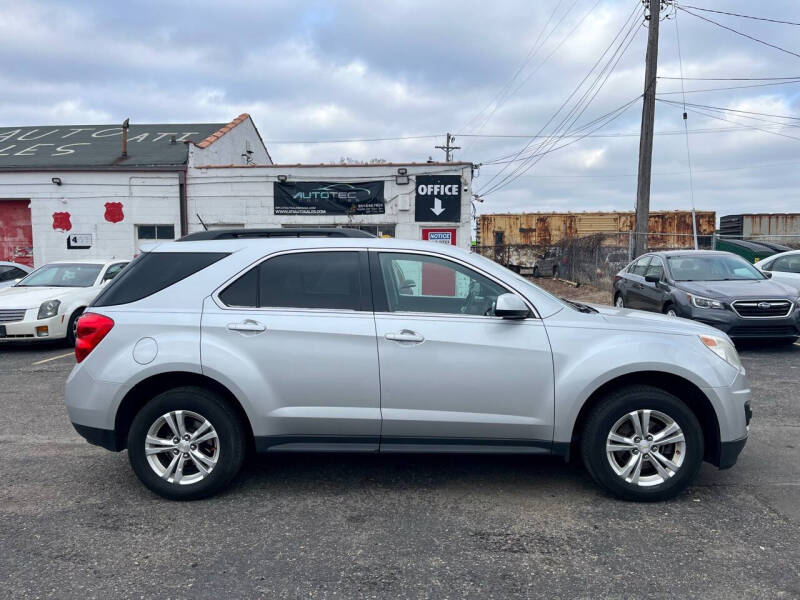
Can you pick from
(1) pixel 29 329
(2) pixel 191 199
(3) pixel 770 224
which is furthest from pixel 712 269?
(3) pixel 770 224

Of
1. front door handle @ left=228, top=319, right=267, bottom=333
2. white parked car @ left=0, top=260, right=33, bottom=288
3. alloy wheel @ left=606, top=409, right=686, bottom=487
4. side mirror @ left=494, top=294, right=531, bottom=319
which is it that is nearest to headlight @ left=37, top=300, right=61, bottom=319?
white parked car @ left=0, top=260, right=33, bottom=288

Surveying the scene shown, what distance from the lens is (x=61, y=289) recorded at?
411 inches

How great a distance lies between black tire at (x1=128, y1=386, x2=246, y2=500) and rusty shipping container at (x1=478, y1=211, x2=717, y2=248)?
91.4 ft

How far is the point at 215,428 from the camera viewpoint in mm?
3902

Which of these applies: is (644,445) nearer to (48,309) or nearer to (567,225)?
(48,309)

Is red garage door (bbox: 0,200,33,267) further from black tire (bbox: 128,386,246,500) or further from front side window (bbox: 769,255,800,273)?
front side window (bbox: 769,255,800,273)

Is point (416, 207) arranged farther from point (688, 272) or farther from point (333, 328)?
point (333, 328)

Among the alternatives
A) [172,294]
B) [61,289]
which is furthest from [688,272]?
[61,289]

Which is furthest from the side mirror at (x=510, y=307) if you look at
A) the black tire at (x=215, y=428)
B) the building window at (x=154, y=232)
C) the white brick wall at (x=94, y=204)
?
the building window at (x=154, y=232)

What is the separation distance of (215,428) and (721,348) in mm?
3281

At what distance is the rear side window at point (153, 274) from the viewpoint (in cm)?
411

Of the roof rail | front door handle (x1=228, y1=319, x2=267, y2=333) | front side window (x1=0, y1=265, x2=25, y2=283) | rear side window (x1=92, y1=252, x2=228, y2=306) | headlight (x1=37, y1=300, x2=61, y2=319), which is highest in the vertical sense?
the roof rail

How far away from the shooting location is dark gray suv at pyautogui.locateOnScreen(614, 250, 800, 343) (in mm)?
8883

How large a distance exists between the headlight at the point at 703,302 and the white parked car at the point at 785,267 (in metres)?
3.15
